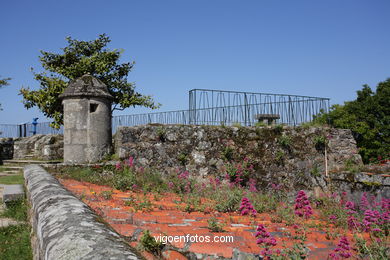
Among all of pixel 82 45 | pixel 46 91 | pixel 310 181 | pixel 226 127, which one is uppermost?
pixel 82 45

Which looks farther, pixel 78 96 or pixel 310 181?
pixel 310 181

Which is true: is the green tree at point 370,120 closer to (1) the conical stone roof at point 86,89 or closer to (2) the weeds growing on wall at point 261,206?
(2) the weeds growing on wall at point 261,206

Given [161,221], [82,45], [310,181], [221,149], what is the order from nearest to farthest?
[161,221] → [221,149] → [310,181] → [82,45]

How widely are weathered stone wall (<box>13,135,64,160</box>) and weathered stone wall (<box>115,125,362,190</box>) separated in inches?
326

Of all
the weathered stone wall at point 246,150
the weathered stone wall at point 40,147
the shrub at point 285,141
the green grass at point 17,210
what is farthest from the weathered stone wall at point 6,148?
the shrub at point 285,141

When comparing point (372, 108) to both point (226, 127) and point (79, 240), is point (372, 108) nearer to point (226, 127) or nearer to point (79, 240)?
point (226, 127)

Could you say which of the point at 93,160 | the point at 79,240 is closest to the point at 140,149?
the point at 93,160

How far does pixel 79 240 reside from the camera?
1.70 metres

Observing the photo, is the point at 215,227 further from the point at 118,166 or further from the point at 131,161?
the point at 131,161

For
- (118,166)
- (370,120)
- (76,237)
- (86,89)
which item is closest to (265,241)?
(76,237)

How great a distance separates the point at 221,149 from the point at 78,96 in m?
4.30

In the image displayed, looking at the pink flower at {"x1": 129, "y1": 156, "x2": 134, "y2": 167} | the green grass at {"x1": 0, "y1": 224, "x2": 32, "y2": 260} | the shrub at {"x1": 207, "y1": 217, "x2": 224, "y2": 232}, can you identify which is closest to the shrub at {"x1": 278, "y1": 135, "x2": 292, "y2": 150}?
the pink flower at {"x1": 129, "y1": 156, "x2": 134, "y2": 167}

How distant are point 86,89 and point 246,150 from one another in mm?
4944

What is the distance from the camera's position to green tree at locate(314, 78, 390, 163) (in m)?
22.7
